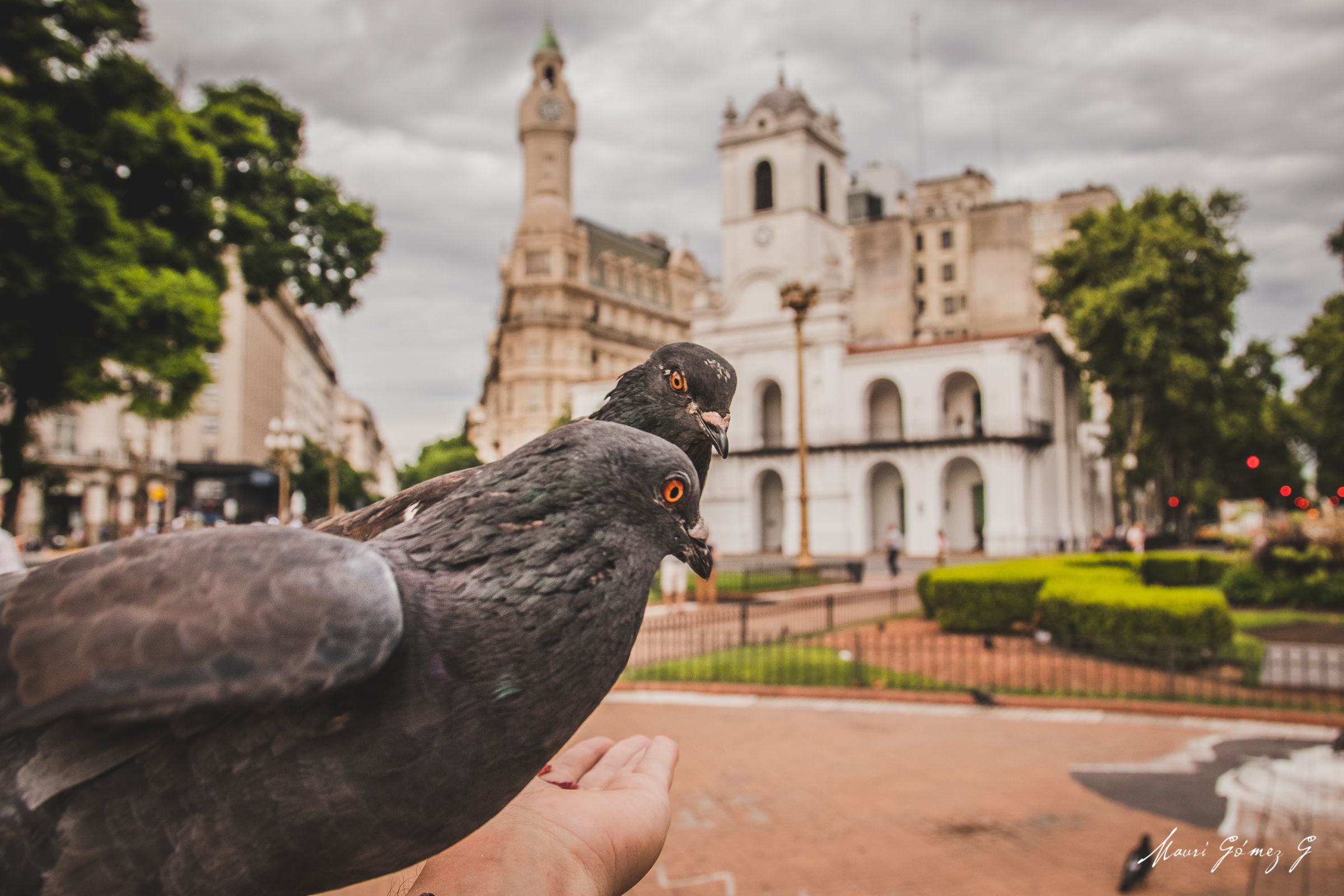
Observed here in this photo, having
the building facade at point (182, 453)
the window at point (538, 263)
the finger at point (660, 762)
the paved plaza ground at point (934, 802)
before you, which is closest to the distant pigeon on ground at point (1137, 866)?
the paved plaza ground at point (934, 802)

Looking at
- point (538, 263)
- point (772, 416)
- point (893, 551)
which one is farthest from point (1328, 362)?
point (538, 263)

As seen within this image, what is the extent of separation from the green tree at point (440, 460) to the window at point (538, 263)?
27060mm

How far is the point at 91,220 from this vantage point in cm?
1678

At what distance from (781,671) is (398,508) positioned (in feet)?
41.0

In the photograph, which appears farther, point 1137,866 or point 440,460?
point 440,460

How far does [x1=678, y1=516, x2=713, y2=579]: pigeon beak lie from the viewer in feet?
4.42

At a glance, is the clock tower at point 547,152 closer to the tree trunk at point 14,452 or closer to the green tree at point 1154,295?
the green tree at point 1154,295

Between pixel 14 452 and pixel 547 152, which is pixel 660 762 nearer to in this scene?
pixel 14 452

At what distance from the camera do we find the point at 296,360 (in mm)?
84688

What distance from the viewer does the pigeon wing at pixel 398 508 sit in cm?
159

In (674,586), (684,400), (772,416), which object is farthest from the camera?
(772,416)

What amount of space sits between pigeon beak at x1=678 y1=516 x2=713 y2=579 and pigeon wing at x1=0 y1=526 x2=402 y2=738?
0.45 m

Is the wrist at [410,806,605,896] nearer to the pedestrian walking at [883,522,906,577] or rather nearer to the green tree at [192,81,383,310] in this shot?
the green tree at [192,81,383,310]

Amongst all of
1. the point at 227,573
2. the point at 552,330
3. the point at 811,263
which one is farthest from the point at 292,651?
the point at 552,330
